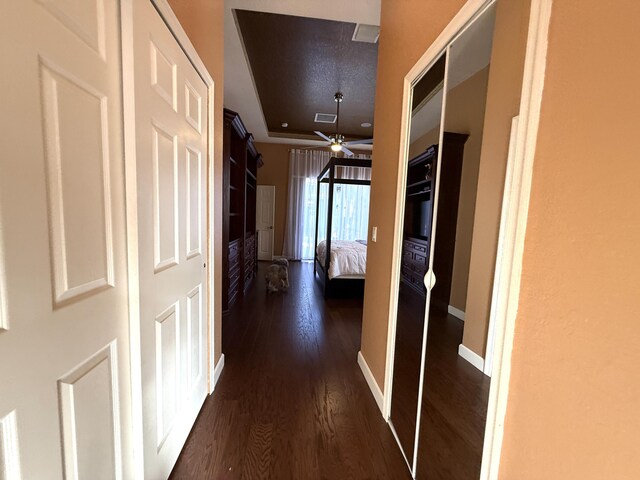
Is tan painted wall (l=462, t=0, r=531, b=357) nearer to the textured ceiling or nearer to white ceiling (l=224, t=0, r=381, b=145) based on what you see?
white ceiling (l=224, t=0, r=381, b=145)

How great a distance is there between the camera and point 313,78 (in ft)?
12.8

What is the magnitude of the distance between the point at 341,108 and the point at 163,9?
421 centimetres

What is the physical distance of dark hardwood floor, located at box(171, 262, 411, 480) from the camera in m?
1.38

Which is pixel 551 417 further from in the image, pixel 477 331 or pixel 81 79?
pixel 81 79

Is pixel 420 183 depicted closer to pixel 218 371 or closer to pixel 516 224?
pixel 516 224

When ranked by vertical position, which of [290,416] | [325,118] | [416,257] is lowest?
[290,416]

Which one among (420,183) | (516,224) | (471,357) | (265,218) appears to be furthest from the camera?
(265,218)

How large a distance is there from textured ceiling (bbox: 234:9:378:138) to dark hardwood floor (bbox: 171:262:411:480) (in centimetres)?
324

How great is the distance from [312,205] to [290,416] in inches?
231

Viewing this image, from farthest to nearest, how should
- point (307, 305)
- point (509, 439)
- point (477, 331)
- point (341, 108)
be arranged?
point (341, 108) < point (307, 305) < point (477, 331) < point (509, 439)

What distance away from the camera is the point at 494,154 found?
3.14 feet

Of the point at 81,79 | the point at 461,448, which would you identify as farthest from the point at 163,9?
the point at 461,448

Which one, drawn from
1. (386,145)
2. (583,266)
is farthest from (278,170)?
(583,266)

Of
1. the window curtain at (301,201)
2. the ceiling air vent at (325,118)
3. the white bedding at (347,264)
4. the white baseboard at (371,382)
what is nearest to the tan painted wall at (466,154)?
the white baseboard at (371,382)
